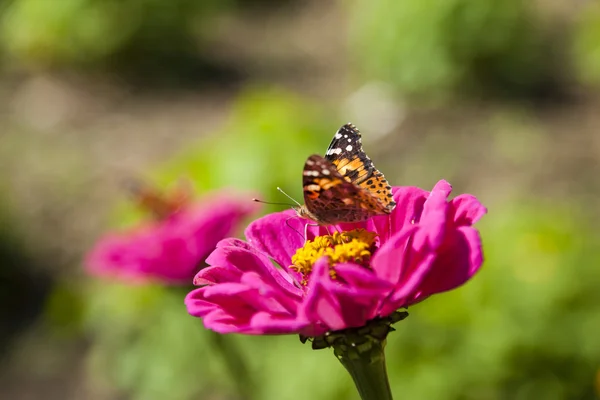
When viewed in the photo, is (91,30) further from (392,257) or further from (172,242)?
(392,257)

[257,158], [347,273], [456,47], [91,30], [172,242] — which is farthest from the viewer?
[91,30]

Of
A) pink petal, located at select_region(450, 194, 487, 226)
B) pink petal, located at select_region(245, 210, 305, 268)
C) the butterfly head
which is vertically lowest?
pink petal, located at select_region(245, 210, 305, 268)

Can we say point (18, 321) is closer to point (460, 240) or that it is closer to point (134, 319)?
point (134, 319)

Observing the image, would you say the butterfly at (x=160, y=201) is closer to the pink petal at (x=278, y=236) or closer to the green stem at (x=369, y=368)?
the pink petal at (x=278, y=236)

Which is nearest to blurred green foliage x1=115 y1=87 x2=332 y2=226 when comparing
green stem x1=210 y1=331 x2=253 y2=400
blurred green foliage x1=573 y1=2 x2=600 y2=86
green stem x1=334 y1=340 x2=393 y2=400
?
green stem x1=210 y1=331 x2=253 y2=400

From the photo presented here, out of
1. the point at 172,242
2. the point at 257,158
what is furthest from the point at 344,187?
the point at 257,158

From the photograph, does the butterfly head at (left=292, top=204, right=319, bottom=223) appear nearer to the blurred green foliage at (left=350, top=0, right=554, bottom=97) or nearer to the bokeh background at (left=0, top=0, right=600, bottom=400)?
the bokeh background at (left=0, top=0, right=600, bottom=400)
